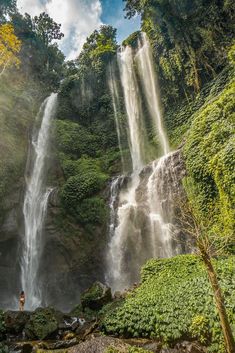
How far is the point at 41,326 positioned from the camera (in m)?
10.9

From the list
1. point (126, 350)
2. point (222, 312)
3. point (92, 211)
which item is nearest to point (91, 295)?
point (126, 350)

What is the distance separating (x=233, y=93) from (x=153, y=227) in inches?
351

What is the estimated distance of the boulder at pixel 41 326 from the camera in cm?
1070

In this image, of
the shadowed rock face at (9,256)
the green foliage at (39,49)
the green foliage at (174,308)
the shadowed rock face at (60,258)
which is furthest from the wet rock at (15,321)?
the green foliage at (39,49)

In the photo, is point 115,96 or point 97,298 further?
point 115,96

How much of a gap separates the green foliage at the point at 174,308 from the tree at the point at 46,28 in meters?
39.8

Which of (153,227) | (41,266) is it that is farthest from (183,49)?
(41,266)

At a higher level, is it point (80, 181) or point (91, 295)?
point (80, 181)

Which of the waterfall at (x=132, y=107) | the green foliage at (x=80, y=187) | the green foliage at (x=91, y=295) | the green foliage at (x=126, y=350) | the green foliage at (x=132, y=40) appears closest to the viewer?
the green foliage at (x=126, y=350)

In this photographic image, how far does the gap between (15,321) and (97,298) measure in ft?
11.4

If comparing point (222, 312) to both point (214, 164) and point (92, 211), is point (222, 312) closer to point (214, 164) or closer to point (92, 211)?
point (214, 164)

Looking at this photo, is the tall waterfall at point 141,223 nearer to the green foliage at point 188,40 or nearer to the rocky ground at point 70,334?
the rocky ground at point 70,334

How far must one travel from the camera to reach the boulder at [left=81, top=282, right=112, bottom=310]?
12.8m

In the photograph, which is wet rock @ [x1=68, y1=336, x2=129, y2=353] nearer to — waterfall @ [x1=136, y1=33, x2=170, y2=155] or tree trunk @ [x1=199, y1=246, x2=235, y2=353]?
tree trunk @ [x1=199, y1=246, x2=235, y2=353]
